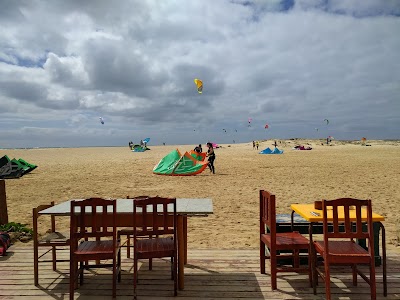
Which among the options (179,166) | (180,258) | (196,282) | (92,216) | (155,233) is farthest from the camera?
(179,166)

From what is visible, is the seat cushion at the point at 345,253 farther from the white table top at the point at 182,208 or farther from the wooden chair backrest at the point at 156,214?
the wooden chair backrest at the point at 156,214

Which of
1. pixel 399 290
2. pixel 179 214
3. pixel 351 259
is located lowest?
pixel 399 290

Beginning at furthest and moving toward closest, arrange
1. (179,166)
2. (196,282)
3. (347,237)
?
1. (179,166)
2. (196,282)
3. (347,237)

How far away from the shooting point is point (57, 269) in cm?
481

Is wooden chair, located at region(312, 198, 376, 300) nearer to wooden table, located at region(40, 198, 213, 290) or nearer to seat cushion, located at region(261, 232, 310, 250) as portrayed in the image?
seat cushion, located at region(261, 232, 310, 250)

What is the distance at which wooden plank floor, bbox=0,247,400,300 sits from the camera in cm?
396

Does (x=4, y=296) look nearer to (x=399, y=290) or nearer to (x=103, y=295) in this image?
(x=103, y=295)

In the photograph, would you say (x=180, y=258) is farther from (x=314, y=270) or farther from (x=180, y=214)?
(x=314, y=270)

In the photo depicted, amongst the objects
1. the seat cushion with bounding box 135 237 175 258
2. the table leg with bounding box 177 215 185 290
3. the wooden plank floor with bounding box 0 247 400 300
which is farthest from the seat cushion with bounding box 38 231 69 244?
the table leg with bounding box 177 215 185 290

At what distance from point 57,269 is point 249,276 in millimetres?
2677

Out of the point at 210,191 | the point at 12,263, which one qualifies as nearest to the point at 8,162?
the point at 210,191

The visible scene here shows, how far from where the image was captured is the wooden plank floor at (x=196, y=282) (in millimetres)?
3957

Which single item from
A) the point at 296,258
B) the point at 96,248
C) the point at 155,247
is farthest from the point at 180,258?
the point at 296,258

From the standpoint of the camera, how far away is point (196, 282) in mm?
4328
